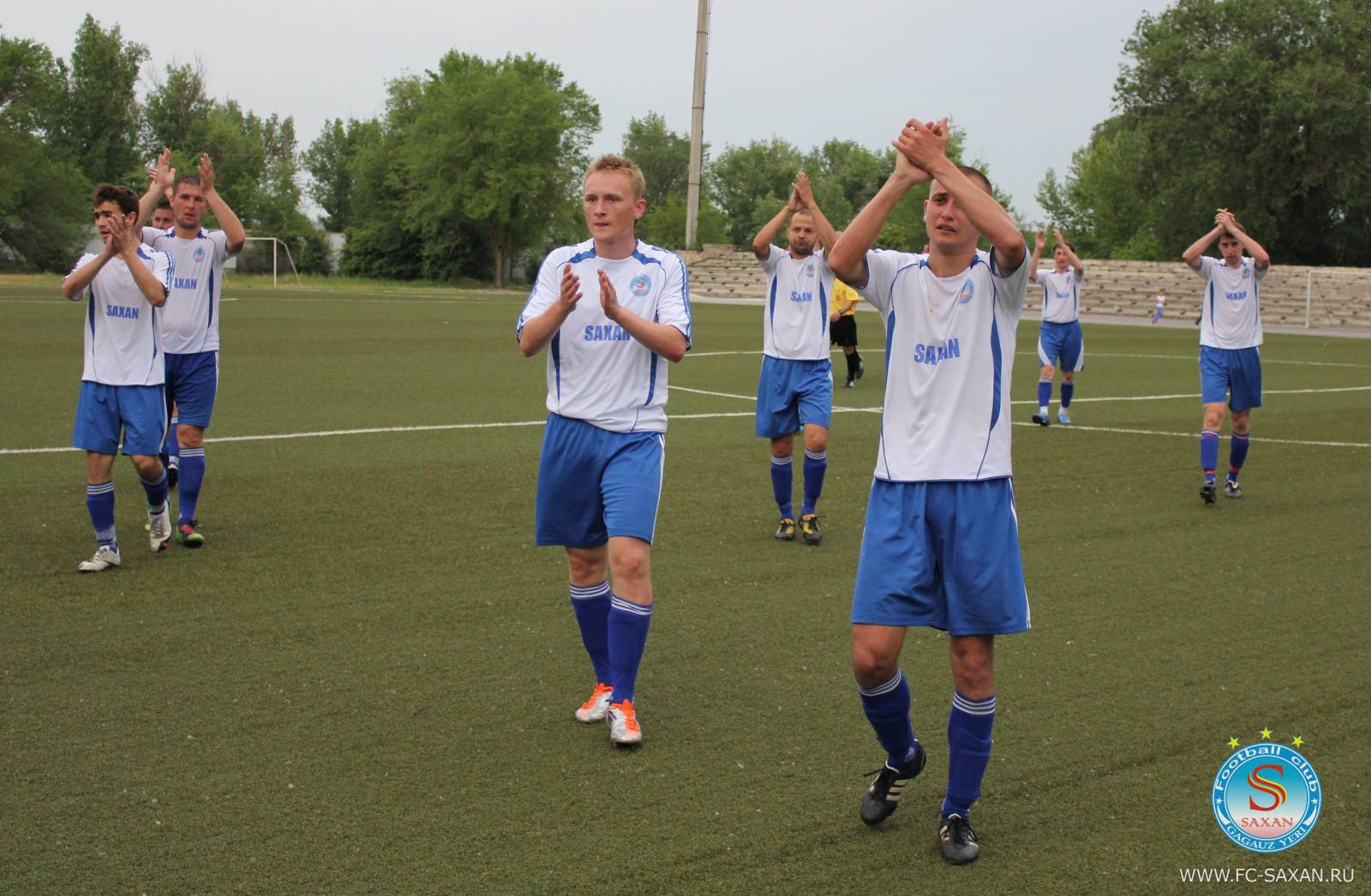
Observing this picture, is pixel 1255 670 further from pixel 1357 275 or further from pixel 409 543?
pixel 1357 275

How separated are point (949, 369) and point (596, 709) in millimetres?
2110

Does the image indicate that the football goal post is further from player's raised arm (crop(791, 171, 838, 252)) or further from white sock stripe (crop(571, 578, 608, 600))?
white sock stripe (crop(571, 578, 608, 600))

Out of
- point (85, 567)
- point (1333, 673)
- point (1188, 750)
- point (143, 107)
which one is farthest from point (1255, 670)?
point (143, 107)

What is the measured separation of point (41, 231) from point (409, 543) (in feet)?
240

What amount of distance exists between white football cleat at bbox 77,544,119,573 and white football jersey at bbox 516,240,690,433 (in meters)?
3.62

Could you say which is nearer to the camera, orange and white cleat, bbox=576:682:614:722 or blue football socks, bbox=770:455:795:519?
orange and white cleat, bbox=576:682:614:722

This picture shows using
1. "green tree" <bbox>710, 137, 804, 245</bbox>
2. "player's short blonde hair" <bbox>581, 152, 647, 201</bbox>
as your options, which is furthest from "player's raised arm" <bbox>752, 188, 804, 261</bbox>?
"green tree" <bbox>710, 137, 804, 245</bbox>

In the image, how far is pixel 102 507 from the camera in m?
7.46

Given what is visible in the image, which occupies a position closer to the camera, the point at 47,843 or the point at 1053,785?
the point at 47,843

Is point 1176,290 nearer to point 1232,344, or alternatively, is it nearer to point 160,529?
point 1232,344

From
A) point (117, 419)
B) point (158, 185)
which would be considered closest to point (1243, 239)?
point (158, 185)

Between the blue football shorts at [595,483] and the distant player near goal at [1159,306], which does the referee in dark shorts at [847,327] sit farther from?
the distant player near goal at [1159,306]

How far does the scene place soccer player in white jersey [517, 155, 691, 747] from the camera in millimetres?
5098

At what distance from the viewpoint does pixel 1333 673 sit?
5.91 metres
